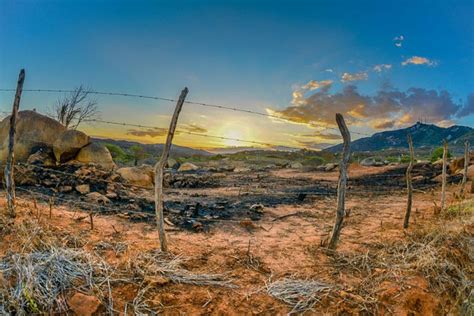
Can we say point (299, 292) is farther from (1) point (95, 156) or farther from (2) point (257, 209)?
(1) point (95, 156)

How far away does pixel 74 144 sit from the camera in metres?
11.2

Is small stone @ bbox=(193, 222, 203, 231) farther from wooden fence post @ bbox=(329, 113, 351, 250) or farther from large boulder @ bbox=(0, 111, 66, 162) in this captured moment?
large boulder @ bbox=(0, 111, 66, 162)

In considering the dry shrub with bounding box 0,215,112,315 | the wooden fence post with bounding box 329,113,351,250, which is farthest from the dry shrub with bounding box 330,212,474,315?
the dry shrub with bounding box 0,215,112,315

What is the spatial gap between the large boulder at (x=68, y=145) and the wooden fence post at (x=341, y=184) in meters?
9.98

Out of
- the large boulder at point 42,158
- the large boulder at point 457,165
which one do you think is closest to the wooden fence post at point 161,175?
the large boulder at point 42,158

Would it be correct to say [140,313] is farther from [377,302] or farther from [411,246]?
[411,246]

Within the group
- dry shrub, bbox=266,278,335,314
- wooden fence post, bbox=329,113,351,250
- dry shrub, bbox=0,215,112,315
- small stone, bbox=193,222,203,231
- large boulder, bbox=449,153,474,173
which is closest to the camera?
dry shrub, bbox=0,215,112,315

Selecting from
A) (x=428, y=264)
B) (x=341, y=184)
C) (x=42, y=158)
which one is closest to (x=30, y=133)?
(x=42, y=158)

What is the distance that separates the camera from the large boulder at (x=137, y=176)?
11.0 metres

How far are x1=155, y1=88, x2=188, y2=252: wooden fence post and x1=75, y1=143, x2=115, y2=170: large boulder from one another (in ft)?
26.7

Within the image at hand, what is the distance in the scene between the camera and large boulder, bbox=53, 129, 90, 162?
1096 cm

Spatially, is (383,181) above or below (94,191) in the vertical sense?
above

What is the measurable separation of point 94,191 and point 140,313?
5.70m

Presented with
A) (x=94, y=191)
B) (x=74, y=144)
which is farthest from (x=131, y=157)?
(x=94, y=191)
